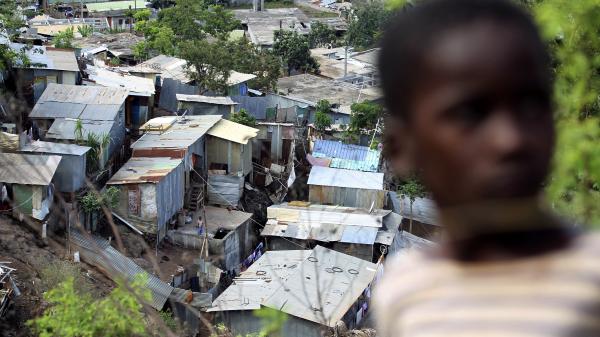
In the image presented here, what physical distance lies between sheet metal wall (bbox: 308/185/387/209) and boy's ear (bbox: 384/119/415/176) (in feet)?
45.6

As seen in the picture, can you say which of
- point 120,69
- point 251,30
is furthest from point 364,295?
point 251,30

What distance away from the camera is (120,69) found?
64.1ft

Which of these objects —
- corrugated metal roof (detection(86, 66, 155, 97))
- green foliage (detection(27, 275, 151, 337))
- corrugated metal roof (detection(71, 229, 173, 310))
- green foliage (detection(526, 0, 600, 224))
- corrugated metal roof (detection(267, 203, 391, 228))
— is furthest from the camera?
corrugated metal roof (detection(86, 66, 155, 97))

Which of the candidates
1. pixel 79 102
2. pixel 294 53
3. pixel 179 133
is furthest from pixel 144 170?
pixel 294 53

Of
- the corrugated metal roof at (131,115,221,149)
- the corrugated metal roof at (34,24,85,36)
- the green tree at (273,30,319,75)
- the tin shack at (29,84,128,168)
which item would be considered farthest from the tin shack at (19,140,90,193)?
the green tree at (273,30,319,75)

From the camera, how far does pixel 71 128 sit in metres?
13.6

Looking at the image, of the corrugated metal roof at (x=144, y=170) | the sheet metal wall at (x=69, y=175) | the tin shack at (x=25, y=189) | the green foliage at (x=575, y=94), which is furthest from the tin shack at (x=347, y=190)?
the green foliage at (x=575, y=94)

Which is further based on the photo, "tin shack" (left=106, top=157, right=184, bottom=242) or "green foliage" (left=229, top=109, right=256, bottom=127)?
"green foliage" (left=229, top=109, right=256, bottom=127)

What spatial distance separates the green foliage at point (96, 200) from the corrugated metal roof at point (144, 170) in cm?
45

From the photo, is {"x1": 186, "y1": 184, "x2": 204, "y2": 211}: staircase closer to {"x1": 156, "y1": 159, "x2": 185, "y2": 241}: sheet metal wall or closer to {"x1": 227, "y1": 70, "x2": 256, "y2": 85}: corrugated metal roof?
{"x1": 156, "y1": 159, "x2": 185, "y2": 241}: sheet metal wall

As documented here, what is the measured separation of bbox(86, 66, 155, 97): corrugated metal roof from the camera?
54.6 ft

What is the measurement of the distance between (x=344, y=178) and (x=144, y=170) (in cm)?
425

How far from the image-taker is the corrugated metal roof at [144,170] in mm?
12430

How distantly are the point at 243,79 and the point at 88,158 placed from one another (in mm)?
8386
